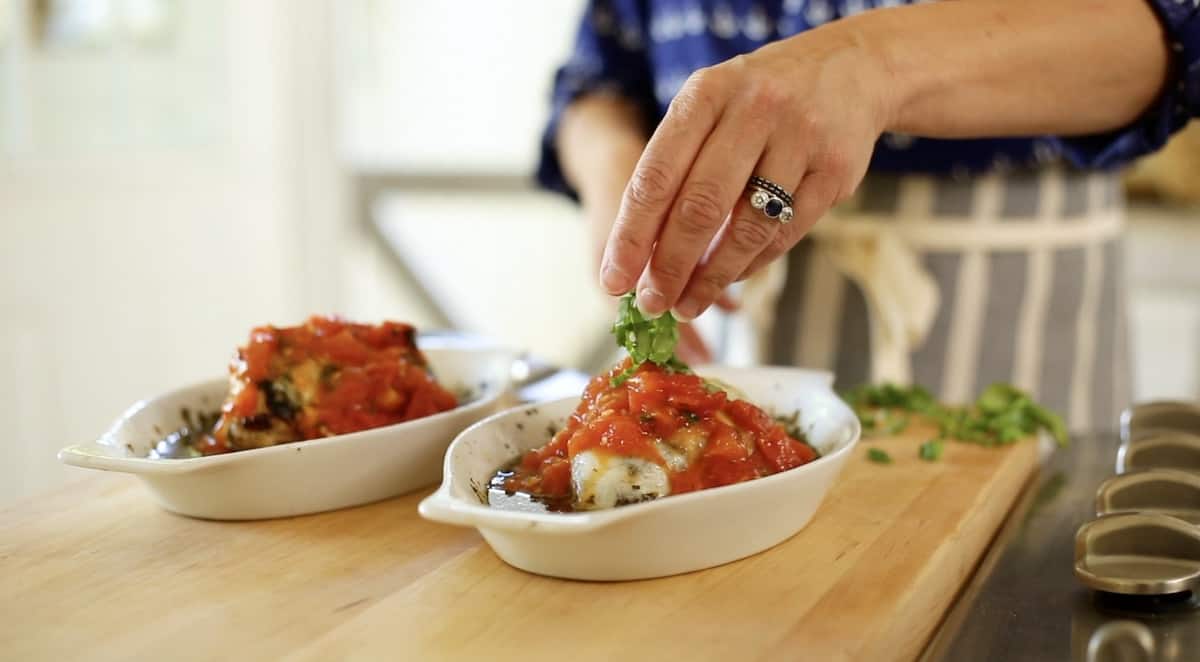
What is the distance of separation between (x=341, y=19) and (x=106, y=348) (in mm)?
1382

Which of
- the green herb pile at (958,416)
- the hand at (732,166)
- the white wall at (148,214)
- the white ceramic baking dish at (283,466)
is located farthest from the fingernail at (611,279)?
the white wall at (148,214)

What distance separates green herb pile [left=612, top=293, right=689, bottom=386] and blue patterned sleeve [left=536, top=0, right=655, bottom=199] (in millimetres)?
907

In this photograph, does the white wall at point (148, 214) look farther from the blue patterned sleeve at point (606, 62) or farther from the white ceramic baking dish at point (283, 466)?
the white ceramic baking dish at point (283, 466)

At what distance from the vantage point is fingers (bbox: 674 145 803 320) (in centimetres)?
98

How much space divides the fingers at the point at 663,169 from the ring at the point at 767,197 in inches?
2.4

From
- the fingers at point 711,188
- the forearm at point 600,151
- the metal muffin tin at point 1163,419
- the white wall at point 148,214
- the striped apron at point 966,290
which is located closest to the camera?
the fingers at point 711,188

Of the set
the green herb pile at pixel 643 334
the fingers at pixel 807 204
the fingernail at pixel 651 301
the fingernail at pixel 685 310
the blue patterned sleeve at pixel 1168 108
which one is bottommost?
the green herb pile at pixel 643 334

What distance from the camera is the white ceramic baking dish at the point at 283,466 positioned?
1008 mm

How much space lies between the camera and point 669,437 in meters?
0.97

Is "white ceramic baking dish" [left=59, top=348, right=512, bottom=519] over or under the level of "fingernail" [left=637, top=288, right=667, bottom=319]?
under

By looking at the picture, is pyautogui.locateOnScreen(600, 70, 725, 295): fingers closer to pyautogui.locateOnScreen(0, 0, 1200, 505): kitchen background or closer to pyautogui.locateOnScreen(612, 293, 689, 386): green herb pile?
pyautogui.locateOnScreen(612, 293, 689, 386): green herb pile

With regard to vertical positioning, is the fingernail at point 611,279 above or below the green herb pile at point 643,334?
above

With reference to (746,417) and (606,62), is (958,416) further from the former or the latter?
(606,62)

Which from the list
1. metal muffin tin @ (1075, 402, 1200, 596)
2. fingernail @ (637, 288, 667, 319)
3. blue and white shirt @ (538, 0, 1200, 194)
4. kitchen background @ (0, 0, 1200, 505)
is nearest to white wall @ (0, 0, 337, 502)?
kitchen background @ (0, 0, 1200, 505)
